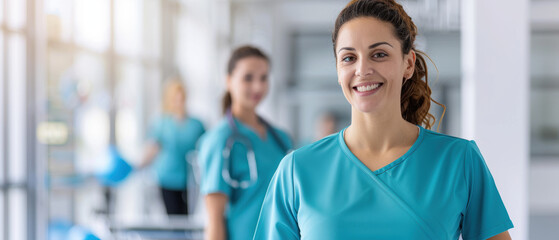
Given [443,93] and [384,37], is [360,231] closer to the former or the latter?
[384,37]

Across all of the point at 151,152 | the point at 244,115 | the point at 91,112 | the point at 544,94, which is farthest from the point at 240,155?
the point at 544,94

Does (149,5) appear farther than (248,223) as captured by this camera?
Yes

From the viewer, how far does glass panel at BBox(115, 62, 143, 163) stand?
4199 mm

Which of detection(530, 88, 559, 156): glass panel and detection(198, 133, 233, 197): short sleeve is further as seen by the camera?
detection(530, 88, 559, 156): glass panel

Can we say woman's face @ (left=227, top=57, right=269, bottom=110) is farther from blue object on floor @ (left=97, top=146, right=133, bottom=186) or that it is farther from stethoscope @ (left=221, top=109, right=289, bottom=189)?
blue object on floor @ (left=97, top=146, right=133, bottom=186)

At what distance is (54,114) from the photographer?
3.20 meters

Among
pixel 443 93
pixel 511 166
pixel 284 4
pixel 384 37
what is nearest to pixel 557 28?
pixel 443 93

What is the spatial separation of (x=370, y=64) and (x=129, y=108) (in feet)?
12.0

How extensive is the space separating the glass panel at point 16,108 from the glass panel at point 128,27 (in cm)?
179

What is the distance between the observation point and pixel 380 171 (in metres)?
0.99

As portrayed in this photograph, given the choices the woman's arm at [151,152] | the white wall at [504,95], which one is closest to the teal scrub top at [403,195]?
the white wall at [504,95]

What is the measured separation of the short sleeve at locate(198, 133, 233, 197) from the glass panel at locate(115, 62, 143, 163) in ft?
7.71

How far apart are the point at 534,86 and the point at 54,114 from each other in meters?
6.00

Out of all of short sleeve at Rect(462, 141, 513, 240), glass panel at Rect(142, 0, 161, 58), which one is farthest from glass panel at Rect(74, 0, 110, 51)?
short sleeve at Rect(462, 141, 513, 240)
